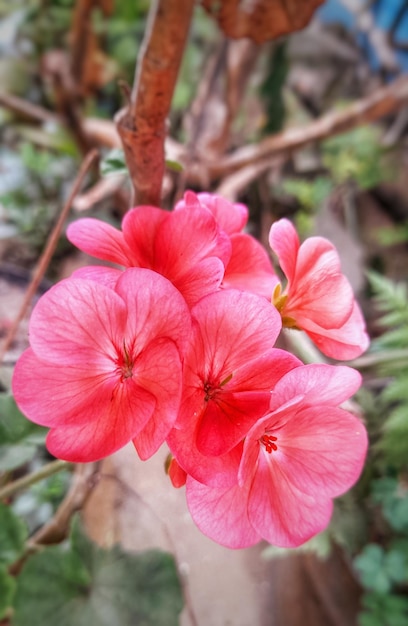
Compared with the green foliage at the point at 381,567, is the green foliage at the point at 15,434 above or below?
above

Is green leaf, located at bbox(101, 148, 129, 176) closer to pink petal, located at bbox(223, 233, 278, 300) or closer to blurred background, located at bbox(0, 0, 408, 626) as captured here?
blurred background, located at bbox(0, 0, 408, 626)

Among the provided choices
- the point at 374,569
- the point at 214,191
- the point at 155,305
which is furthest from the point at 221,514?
the point at 214,191

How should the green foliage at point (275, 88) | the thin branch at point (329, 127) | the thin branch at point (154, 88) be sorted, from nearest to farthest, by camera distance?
the thin branch at point (154, 88), the thin branch at point (329, 127), the green foliage at point (275, 88)

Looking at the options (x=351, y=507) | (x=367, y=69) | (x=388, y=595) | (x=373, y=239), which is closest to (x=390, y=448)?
(x=351, y=507)

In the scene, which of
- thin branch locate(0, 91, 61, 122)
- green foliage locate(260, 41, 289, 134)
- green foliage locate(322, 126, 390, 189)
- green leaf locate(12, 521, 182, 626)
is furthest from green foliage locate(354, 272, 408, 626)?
thin branch locate(0, 91, 61, 122)

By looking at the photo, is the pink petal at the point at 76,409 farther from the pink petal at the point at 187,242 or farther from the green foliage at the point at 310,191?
the green foliage at the point at 310,191

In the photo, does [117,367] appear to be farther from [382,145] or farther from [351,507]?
[382,145]

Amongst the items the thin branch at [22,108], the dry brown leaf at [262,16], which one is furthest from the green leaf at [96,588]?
the thin branch at [22,108]
